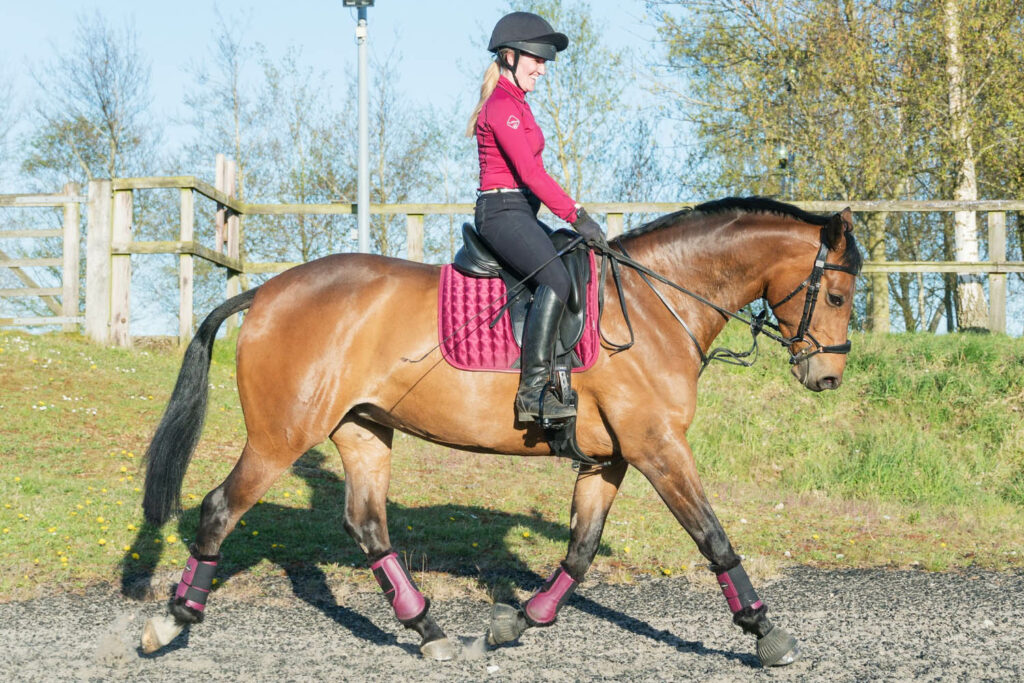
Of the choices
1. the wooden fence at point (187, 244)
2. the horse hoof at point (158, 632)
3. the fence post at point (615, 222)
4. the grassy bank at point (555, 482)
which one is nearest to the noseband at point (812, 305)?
the grassy bank at point (555, 482)

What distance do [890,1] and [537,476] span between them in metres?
11.7

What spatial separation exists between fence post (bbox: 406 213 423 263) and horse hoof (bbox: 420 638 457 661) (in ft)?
30.7

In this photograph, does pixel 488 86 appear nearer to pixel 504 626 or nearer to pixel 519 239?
pixel 519 239

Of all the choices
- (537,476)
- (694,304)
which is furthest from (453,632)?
(537,476)

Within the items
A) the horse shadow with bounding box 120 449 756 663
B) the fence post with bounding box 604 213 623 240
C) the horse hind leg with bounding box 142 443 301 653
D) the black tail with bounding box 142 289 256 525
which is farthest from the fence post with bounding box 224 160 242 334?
the horse hind leg with bounding box 142 443 301 653

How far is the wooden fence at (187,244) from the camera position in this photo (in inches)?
548

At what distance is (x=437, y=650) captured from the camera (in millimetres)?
5355

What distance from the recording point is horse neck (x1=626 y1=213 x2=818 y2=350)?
548cm

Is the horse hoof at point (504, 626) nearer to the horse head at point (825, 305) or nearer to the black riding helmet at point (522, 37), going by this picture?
the horse head at point (825, 305)

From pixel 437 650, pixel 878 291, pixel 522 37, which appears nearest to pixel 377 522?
pixel 437 650

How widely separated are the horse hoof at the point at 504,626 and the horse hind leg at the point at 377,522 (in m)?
0.24

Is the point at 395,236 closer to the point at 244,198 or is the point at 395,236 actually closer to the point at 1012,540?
the point at 244,198

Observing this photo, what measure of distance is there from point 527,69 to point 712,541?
2.80 m

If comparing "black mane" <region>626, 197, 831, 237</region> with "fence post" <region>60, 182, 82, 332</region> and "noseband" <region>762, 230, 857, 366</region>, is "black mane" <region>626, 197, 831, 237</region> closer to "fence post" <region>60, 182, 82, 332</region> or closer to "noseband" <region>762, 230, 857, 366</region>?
"noseband" <region>762, 230, 857, 366</region>
